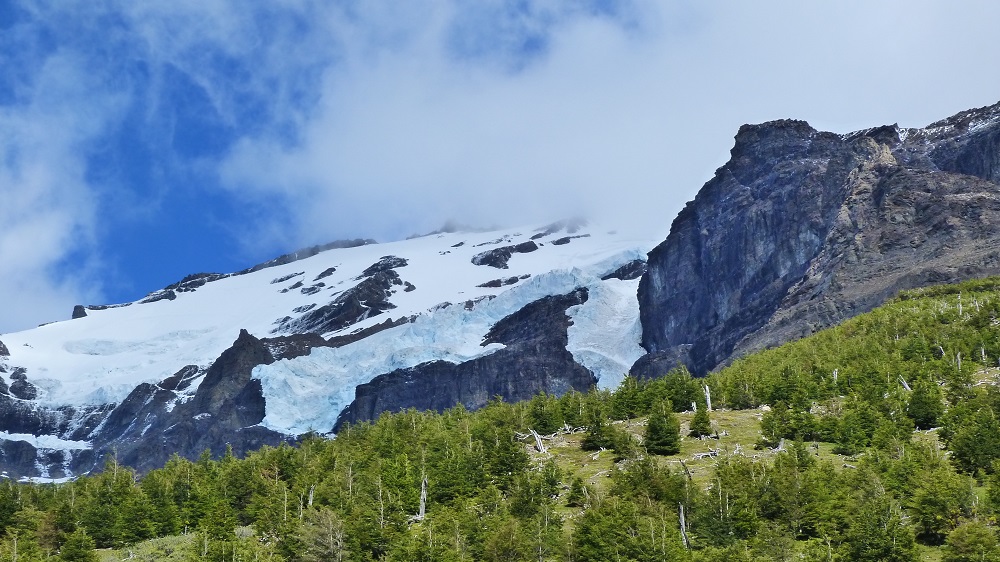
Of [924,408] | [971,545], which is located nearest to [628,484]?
[971,545]

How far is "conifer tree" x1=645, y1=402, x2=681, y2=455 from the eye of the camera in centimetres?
8881

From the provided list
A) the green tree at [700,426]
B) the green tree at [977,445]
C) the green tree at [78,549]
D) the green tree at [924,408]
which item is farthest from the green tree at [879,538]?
the green tree at [78,549]

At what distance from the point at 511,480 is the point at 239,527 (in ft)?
72.4

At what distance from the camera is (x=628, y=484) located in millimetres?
76125

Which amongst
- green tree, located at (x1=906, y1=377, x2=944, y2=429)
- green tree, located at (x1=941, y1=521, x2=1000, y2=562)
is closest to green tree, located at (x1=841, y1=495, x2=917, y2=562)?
green tree, located at (x1=941, y1=521, x2=1000, y2=562)

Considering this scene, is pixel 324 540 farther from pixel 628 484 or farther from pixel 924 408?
pixel 924 408

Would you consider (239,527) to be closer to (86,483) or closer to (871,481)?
(86,483)

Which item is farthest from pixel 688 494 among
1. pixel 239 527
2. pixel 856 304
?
pixel 856 304

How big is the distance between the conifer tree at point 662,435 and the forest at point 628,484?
169 millimetres

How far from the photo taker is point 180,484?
3674 inches

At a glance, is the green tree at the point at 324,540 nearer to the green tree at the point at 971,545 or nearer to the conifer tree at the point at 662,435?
the conifer tree at the point at 662,435

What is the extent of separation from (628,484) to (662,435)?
554 inches

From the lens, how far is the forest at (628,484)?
65.6 meters

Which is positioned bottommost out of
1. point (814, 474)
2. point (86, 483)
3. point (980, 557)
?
point (980, 557)
